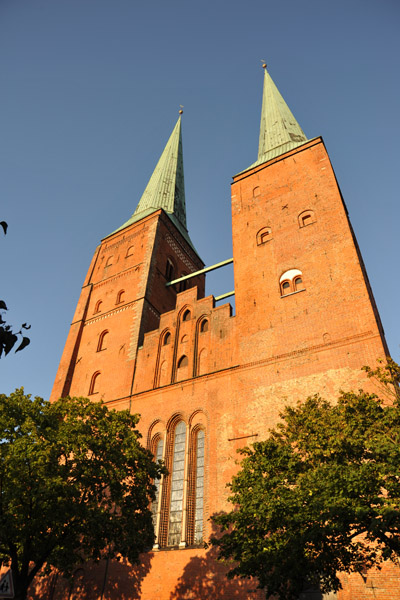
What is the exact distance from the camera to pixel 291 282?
69.9 ft

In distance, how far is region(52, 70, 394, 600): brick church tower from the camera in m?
16.8

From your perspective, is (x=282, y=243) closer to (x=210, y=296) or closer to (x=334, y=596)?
(x=210, y=296)

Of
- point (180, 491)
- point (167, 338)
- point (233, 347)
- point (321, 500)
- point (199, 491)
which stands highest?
point (167, 338)

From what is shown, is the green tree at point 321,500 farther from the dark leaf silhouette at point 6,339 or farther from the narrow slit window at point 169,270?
the narrow slit window at point 169,270

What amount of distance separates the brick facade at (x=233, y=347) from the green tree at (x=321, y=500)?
394 centimetres

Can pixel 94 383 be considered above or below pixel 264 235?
below

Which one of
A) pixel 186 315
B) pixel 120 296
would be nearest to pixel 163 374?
pixel 186 315

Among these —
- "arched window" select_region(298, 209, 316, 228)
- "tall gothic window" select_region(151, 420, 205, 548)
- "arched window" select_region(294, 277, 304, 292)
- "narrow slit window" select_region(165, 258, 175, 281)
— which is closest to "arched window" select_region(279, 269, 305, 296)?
"arched window" select_region(294, 277, 304, 292)

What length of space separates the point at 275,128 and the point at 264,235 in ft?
47.9

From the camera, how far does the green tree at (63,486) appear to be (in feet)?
37.2

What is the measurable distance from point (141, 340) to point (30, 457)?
44.3 ft

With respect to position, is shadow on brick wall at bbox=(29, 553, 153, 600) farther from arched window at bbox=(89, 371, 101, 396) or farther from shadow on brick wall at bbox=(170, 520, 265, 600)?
arched window at bbox=(89, 371, 101, 396)

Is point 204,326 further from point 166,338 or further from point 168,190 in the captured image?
point 168,190

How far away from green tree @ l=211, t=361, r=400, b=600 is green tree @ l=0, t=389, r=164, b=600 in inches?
144
